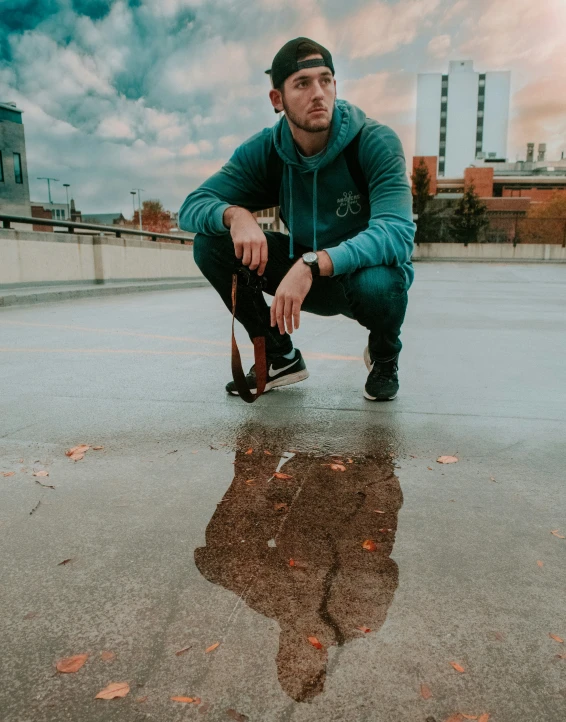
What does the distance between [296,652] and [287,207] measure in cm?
244

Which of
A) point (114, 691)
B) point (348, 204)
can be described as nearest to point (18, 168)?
point (348, 204)

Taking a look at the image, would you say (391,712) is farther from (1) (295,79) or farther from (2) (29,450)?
(1) (295,79)

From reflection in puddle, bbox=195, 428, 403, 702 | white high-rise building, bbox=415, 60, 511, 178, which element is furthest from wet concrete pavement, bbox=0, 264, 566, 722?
white high-rise building, bbox=415, 60, 511, 178

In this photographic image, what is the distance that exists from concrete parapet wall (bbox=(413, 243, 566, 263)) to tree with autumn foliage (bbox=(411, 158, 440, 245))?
84.1 inches

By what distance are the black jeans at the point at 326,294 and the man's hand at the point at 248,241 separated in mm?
201

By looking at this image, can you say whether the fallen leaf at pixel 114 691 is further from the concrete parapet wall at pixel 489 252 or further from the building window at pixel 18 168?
the building window at pixel 18 168

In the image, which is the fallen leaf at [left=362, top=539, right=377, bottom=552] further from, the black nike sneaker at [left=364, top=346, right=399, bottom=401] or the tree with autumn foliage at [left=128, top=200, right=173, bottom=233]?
the tree with autumn foliage at [left=128, top=200, right=173, bottom=233]

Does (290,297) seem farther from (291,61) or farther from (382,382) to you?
(291,61)

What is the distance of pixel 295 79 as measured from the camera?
2.66 metres

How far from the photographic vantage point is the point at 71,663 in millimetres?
1064

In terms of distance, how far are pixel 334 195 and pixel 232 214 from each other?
0.54 meters

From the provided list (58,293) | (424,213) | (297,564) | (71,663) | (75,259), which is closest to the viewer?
(71,663)

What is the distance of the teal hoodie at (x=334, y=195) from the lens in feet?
8.53

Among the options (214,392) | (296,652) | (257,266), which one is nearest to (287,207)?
(257,266)
